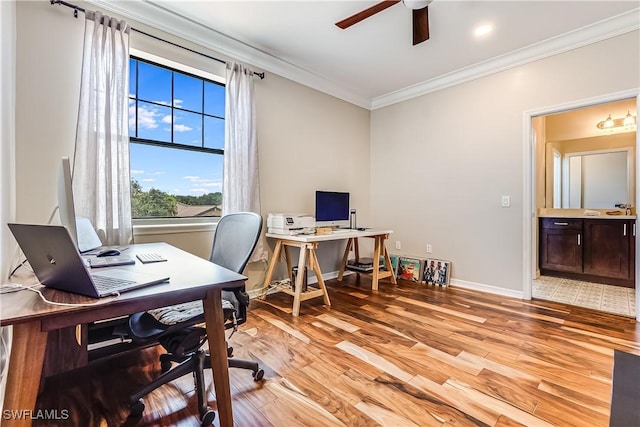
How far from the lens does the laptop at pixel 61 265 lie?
859mm

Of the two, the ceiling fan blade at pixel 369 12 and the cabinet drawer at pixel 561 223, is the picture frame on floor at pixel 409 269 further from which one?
the ceiling fan blade at pixel 369 12

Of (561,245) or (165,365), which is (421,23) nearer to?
(165,365)

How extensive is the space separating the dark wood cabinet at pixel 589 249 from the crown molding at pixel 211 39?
3584 millimetres

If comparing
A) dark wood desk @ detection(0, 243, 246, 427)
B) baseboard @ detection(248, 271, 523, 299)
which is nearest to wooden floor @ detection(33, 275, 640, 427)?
baseboard @ detection(248, 271, 523, 299)

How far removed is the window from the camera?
2471 mm

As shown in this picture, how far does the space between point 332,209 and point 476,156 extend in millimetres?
1786

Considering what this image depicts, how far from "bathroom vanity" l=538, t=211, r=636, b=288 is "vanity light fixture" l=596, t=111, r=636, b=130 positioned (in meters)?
1.25

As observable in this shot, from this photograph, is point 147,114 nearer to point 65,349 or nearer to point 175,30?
point 175,30

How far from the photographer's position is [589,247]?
377cm

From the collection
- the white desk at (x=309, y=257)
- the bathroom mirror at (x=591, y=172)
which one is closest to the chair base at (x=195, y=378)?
the white desk at (x=309, y=257)

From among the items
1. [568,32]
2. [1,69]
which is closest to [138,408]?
[1,69]

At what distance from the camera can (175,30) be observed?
2504 mm

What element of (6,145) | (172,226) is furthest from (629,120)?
(6,145)

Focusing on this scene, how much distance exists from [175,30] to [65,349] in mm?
2501
